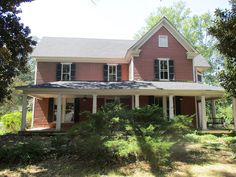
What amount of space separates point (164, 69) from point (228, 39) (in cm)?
858

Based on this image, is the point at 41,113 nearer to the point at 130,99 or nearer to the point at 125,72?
the point at 130,99

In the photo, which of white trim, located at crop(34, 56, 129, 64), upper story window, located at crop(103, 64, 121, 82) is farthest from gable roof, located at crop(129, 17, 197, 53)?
white trim, located at crop(34, 56, 129, 64)

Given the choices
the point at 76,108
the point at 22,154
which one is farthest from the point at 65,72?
the point at 22,154

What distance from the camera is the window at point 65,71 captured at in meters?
19.2

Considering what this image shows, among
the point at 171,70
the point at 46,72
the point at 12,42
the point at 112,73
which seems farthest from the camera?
the point at 112,73

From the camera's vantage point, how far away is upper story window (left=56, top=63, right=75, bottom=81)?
1911 cm

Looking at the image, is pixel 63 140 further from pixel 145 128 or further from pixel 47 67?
pixel 47 67

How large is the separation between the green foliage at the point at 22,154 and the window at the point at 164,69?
492 inches

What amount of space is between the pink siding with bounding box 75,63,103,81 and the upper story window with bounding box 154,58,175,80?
4.54m

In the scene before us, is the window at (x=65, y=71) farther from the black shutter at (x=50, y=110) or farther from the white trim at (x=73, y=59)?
the black shutter at (x=50, y=110)

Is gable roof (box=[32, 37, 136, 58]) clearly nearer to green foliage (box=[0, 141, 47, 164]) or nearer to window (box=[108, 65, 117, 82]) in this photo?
window (box=[108, 65, 117, 82])

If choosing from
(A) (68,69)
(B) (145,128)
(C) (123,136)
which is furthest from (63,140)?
(A) (68,69)

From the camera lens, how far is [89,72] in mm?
19453

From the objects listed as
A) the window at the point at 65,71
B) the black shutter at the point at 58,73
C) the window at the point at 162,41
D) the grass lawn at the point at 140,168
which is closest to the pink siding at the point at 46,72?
the black shutter at the point at 58,73
